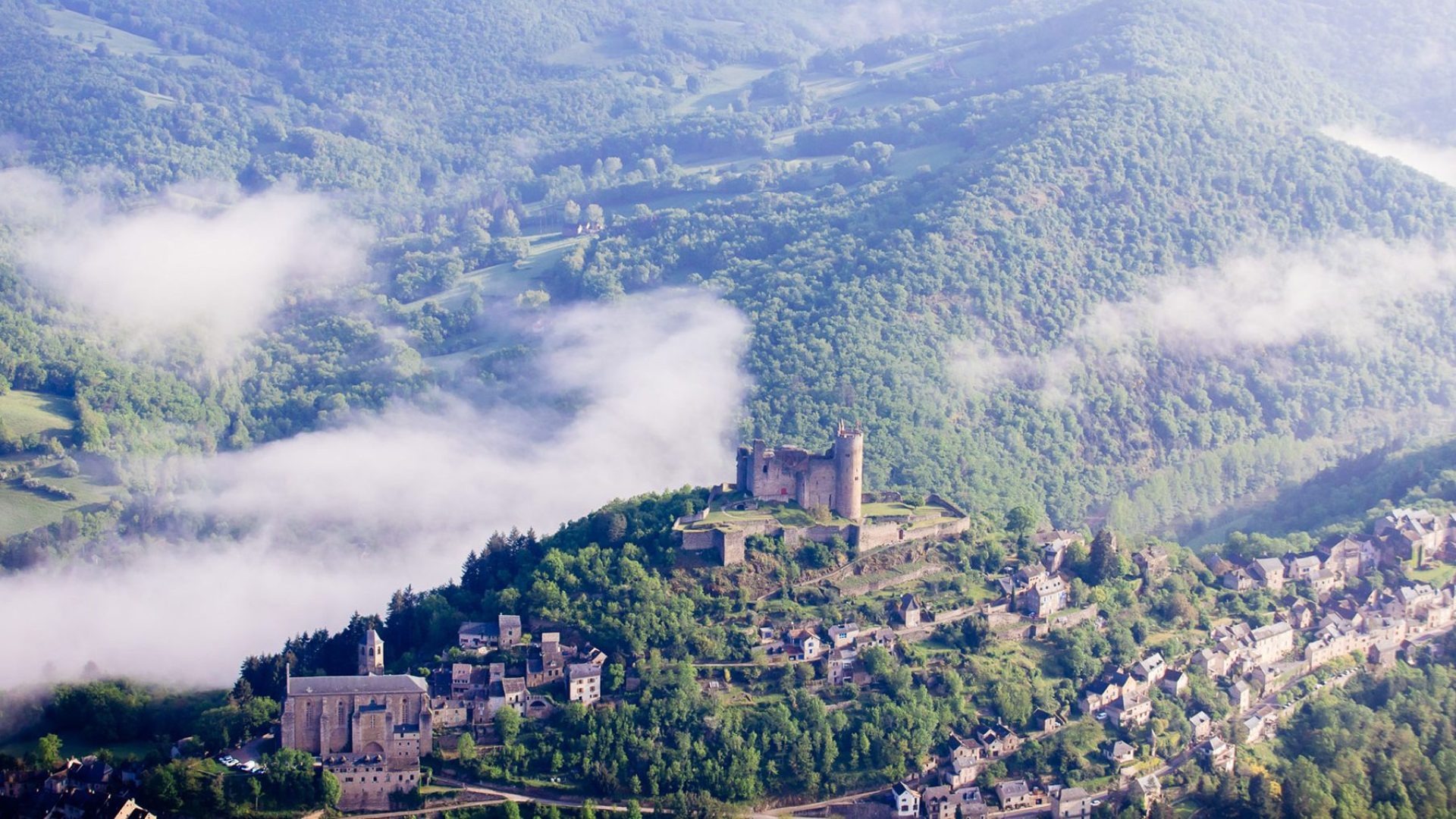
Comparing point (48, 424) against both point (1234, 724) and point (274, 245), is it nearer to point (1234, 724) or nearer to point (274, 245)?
point (274, 245)

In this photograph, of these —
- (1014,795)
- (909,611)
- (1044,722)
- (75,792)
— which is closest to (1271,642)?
(1044,722)

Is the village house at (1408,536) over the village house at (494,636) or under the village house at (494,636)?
over

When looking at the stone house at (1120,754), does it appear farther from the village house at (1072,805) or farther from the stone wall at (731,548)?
the stone wall at (731,548)

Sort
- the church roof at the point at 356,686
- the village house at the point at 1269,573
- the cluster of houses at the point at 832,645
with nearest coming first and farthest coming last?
the church roof at the point at 356,686 < the cluster of houses at the point at 832,645 < the village house at the point at 1269,573

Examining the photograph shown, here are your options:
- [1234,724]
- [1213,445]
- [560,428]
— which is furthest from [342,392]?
[1234,724]

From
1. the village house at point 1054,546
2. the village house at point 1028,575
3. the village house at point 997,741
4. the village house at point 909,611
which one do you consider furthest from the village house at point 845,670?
the village house at point 1054,546

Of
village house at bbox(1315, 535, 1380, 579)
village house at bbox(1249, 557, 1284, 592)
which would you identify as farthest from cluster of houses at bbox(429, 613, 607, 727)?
village house at bbox(1315, 535, 1380, 579)

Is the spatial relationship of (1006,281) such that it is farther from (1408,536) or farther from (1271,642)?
(1271,642)
